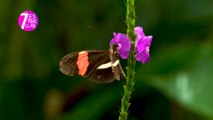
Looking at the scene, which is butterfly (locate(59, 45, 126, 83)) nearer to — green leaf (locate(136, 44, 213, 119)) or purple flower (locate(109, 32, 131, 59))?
purple flower (locate(109, 32, 131, 59))

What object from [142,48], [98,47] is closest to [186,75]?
[98,47]

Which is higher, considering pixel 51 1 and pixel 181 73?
pixel 51 1

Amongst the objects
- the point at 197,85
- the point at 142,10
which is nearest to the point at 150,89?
the point at 197,85

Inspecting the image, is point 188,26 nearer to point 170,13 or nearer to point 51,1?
point 170,13

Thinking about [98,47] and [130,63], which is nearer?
[130,63]

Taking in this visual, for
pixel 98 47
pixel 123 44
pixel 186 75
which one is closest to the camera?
pixel 123 44

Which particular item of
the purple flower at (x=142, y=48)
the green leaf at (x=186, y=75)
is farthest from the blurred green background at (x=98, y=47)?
the purple flower at (x=142, y=48)

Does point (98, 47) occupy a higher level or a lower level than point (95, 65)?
lower

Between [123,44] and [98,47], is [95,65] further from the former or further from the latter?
[98,47]
